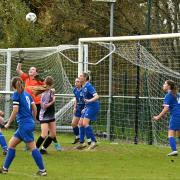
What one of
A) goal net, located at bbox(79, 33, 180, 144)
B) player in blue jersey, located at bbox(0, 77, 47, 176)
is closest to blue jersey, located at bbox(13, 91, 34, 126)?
player in blue jersey, located at bbox(0, 77, 47, 176)

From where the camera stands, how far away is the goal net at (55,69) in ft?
80.1

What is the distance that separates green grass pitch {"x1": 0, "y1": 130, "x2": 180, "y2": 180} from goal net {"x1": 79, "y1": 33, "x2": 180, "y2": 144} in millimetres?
1919

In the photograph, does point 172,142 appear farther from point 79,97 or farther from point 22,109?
point 22,109

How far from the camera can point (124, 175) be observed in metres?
13.5

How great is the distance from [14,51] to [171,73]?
7741mm

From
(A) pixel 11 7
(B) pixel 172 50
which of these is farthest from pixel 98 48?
(A) pixel 11 7

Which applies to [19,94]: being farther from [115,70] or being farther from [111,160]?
[115,70]

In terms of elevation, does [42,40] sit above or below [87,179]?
above

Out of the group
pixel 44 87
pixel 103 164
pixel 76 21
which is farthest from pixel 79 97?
pixel 76 21

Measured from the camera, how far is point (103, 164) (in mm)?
15344

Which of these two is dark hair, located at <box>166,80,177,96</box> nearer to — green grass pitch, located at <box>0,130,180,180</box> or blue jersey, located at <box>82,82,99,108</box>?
green grass pitch, located at <box>0,130,180,180</box>

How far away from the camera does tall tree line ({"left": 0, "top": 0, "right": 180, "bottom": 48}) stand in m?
30.5

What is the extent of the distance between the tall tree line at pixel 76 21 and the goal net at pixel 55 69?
4.60 metres

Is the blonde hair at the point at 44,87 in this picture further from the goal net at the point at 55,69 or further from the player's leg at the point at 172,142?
the goal net at the point at 55,69
